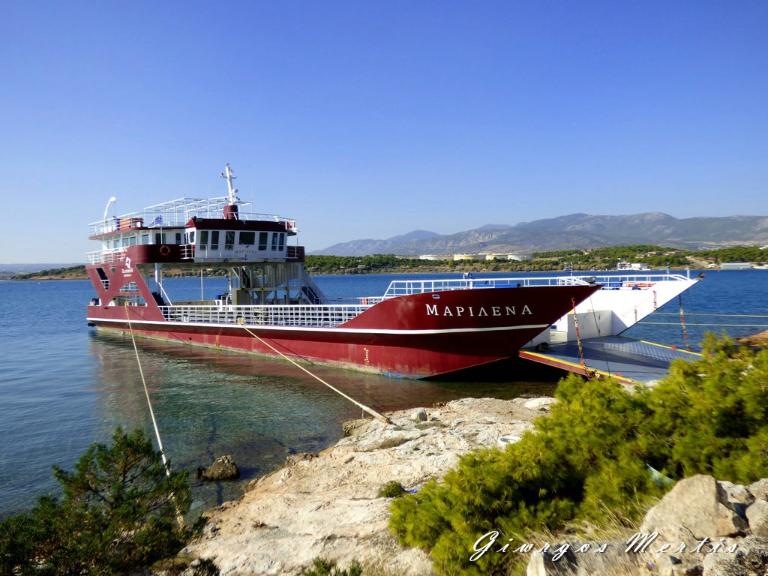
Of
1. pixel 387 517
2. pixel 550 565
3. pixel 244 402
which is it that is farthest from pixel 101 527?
pixel 244 402

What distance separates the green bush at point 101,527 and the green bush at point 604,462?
2.25 meters

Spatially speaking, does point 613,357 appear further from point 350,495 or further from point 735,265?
point 735,265

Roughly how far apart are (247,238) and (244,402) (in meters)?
10.4

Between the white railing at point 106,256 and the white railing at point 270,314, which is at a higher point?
the white railing at point 106,256

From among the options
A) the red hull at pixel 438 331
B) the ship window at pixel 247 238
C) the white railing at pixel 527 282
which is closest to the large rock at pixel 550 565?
the white railing at pixel 527 282

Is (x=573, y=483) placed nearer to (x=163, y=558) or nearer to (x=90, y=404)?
(x=163, y=558)

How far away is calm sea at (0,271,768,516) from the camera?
11414mm

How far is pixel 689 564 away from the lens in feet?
11.4

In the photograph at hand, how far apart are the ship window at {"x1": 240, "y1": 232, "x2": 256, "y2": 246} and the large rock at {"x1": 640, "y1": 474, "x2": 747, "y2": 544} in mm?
22370

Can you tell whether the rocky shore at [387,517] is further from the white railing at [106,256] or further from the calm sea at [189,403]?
the white railing at [106,256]

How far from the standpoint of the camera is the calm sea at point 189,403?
11414 mm

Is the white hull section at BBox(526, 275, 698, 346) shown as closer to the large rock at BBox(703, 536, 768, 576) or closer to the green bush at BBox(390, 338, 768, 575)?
the green bush at BBox(390, 338, 768, 575)

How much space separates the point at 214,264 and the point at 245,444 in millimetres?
13694

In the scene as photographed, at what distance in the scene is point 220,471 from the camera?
1009 centimetres
